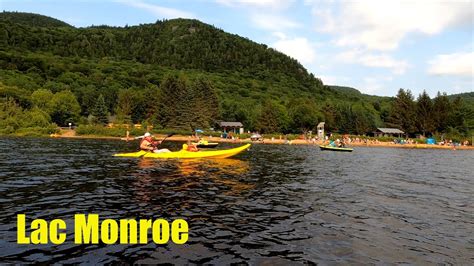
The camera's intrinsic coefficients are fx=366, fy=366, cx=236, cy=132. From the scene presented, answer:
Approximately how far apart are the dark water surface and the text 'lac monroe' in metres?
0.29

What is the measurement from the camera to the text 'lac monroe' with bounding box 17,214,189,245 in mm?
10473

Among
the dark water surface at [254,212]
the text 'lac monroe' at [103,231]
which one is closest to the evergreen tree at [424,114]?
the dark water surface at [254,212]

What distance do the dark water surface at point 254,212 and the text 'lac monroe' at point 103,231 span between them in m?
0.29

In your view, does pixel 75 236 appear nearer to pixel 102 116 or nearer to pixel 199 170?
pixel 199 170

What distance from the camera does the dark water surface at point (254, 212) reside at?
979 centimetres

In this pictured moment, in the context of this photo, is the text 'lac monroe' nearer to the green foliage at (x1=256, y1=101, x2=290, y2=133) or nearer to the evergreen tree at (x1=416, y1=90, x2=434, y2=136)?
the green foliage at (x1=256, y1=101, x2=290, y2=133)

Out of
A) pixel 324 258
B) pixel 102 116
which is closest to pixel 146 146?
pixel 324 258

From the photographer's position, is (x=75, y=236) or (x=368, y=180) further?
(x=368, y=180)

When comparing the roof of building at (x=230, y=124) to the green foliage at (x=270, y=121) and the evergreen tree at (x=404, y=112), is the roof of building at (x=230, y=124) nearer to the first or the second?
the green foliage at (x=270, y=121)

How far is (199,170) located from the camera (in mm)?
27000

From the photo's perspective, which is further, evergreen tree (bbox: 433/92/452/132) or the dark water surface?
evergreen tree (bbox: 433/92/452/132)

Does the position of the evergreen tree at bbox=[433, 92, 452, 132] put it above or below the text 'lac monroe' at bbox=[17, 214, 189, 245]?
above

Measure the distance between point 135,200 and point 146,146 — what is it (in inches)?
778

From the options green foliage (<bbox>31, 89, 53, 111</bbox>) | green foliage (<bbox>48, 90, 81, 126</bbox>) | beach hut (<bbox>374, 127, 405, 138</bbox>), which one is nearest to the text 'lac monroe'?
green foliage (<bbox>31, 89, 53, 111</bbox>)
